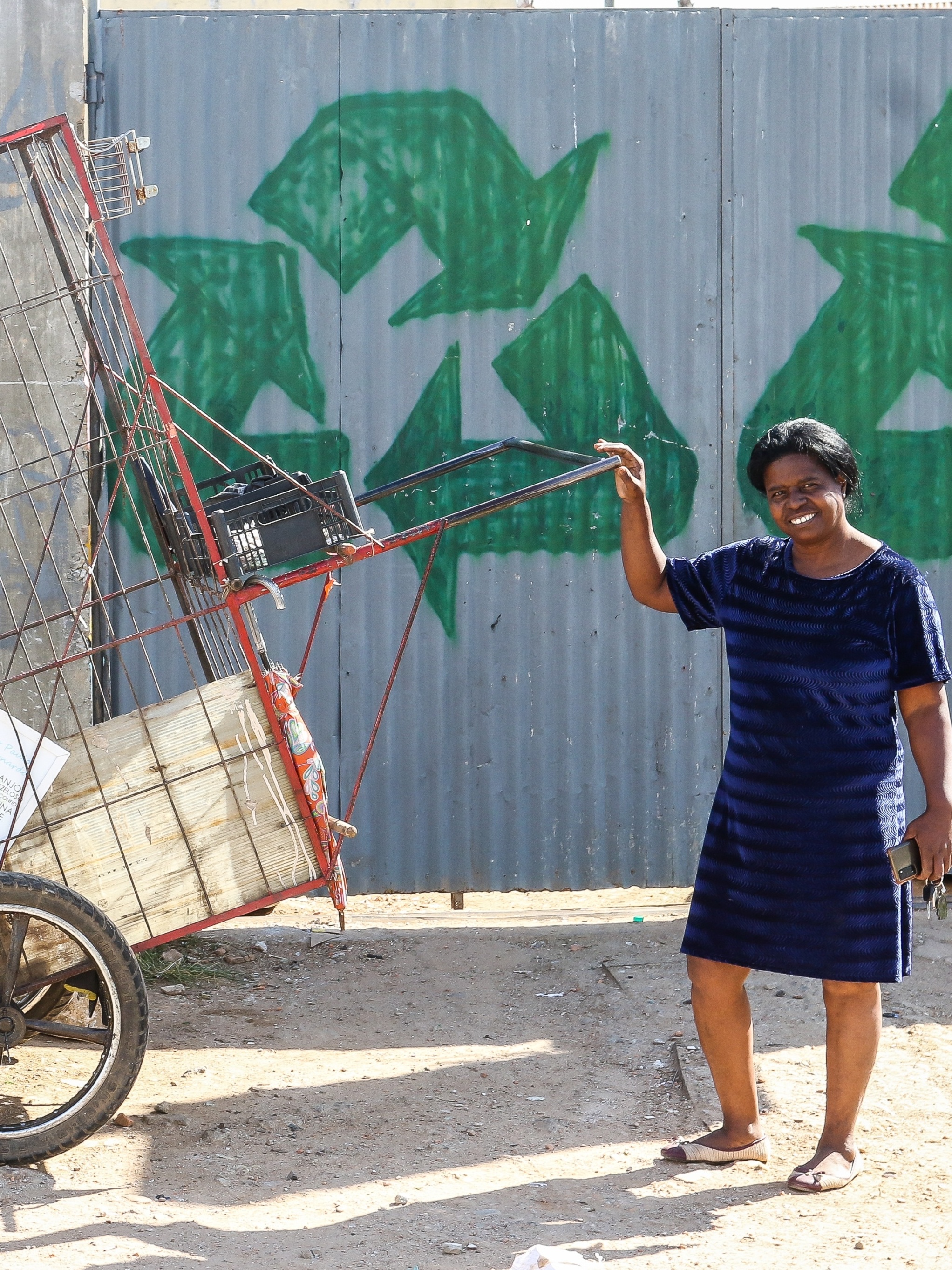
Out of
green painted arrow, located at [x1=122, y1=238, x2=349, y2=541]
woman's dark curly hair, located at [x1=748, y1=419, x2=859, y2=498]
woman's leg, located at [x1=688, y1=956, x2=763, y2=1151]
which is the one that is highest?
green painted arrow, located at [x1=122, y1=238, x2=349, y2=541]

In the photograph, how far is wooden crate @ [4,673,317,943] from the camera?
3074mm

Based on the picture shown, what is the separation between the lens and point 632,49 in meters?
4.71

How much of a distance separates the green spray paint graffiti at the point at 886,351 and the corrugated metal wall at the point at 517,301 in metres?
0.06

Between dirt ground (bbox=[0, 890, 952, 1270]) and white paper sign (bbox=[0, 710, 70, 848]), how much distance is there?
2.64ft

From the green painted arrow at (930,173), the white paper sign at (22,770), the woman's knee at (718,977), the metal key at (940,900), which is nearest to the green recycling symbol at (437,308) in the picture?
the green painted arrow at (930,173)

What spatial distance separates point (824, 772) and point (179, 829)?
151 cm

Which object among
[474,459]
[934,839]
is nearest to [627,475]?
[474,459]

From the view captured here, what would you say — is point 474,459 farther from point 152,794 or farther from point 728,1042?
point 728,1042

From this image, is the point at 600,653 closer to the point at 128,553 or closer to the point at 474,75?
the point at 128,553

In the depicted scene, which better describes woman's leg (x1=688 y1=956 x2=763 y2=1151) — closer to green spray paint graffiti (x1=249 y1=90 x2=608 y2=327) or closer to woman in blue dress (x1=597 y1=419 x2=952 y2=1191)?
woman in blue dress (x1=597 y1=419 x2=952 y2=1191)

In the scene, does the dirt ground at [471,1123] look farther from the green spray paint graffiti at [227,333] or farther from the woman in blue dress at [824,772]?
the green spray paint graffiti at [227,333]

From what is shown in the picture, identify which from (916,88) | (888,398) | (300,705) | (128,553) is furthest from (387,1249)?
(916,88)

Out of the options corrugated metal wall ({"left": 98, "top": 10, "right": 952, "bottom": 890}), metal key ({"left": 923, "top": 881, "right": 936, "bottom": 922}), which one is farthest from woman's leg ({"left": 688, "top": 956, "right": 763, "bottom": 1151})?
corrugated metal wall ({"left": 98, "top": 10, "right": 952, "bottom": 890})

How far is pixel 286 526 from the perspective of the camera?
9.93ft
